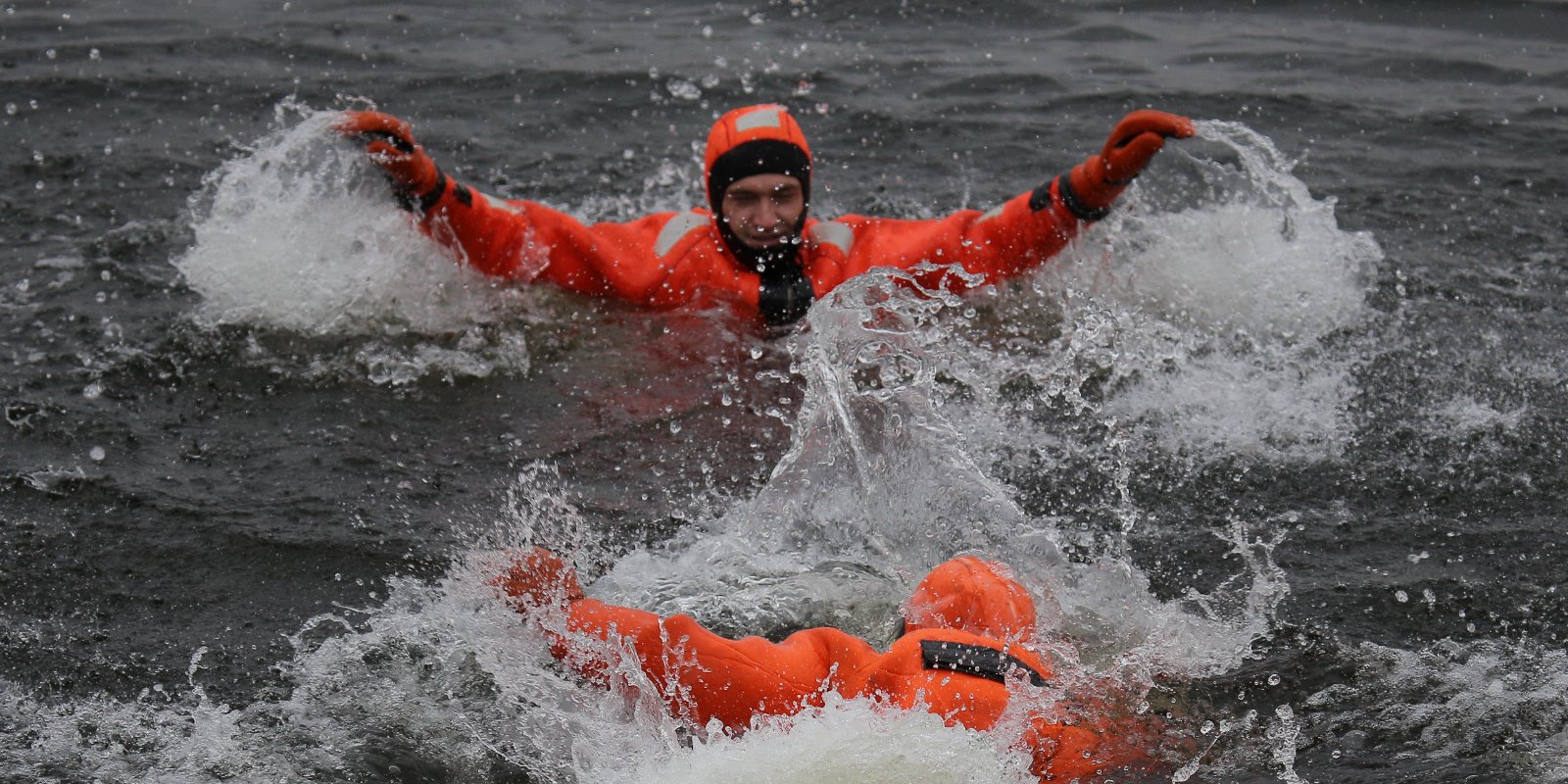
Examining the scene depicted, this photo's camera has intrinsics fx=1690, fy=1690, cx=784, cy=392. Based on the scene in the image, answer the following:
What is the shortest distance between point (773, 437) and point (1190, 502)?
1396mm

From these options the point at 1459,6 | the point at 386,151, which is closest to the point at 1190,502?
the point at 386,151

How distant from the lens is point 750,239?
639 cm

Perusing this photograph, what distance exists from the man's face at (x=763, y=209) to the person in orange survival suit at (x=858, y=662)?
2.30 metres

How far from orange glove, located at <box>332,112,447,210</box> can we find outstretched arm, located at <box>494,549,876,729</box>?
2277mm

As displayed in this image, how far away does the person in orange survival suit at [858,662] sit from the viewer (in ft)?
12.7

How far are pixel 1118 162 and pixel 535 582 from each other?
2795 mm

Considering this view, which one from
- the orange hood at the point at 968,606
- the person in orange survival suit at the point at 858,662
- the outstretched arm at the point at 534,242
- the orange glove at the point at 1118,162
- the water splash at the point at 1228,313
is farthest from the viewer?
the outstretched arm at the point at 534,242

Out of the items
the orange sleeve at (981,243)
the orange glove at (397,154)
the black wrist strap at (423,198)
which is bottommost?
the orange sleeve at (981,243)

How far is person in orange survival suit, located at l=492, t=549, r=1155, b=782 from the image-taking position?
3869 millimetres

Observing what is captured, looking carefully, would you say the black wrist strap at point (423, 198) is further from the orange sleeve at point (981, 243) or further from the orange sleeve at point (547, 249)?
the orange sleeve at point (981, 243)

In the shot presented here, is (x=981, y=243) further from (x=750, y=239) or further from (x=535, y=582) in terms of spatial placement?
(x=535, y=582)

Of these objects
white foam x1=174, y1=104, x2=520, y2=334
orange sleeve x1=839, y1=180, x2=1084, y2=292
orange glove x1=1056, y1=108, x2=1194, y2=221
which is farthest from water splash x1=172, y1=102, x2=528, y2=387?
orange glove x1=1056, y1=108, x2=1194, y2=221

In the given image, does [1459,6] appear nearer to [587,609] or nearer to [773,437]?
[773,437]

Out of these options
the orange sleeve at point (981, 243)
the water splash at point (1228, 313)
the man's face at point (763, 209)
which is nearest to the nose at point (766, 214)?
the man's face at point (763, 209)
